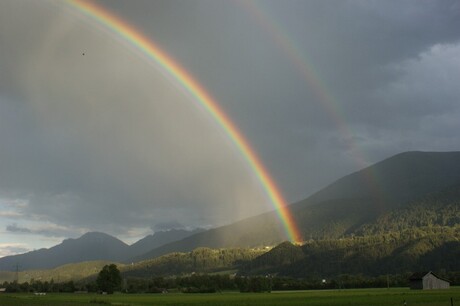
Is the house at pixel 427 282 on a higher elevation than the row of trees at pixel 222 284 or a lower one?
lower

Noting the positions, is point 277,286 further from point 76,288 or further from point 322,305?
point 322,305

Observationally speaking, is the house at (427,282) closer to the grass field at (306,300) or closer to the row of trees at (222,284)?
the row of trees at (222,284)

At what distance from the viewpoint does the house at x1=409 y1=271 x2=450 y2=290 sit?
131375 mm

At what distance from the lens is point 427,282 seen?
5217 inches

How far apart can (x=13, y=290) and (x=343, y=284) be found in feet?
413

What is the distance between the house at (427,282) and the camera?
131375 mm

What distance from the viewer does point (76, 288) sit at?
19100cm

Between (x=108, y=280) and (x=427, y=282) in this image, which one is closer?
(x=427, y=282)

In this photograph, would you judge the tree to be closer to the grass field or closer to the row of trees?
the row of trees

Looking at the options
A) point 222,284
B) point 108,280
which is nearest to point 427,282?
point 222,284

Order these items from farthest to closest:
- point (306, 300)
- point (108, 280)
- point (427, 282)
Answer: point (108, 280), point (427, 282), point (306, 300)

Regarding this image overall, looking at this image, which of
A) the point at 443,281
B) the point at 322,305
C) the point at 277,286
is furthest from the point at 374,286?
the point at 322,305

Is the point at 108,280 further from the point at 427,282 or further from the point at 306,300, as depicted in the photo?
the point at 306,300

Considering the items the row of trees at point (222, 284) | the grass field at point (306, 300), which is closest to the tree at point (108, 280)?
the row of trees at point (222, 284)
